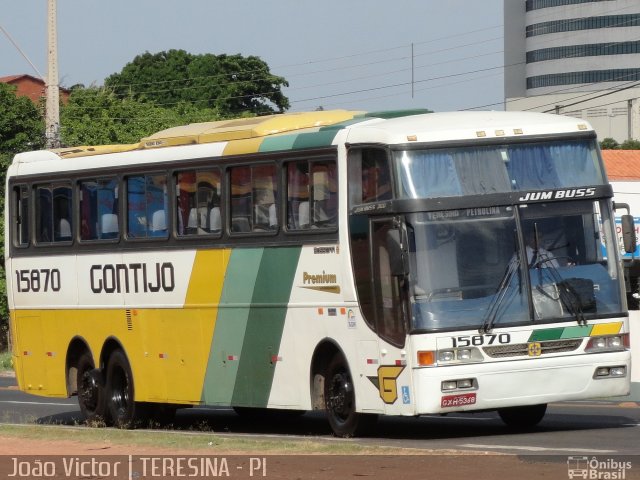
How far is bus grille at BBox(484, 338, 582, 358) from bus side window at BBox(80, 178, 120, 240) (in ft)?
23.2

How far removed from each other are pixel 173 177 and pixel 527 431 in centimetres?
582

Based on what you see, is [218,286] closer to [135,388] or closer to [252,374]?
[252,374]

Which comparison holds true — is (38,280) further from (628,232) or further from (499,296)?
(628,232)

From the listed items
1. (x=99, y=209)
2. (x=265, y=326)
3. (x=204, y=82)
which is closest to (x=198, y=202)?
(x=265, y=326)

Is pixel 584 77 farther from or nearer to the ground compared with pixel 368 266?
farther from the ground

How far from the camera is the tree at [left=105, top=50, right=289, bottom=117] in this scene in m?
104

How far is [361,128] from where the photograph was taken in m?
17.2

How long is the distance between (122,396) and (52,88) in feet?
49.3

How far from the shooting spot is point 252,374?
19.1m

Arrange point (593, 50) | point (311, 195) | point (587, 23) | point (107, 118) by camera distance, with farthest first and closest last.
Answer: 1. point (593, 50)
2. point (587, 23)
3. point (107, 118)
4. point (311, 195)

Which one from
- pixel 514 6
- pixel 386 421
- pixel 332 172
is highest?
pixel 514 6

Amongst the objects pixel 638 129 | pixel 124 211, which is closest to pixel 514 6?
pixel 638 129

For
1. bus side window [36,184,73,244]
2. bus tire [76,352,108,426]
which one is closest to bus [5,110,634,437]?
bus tire [76,352,108,426]

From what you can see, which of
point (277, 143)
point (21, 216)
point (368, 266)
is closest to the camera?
point (368, 266)
